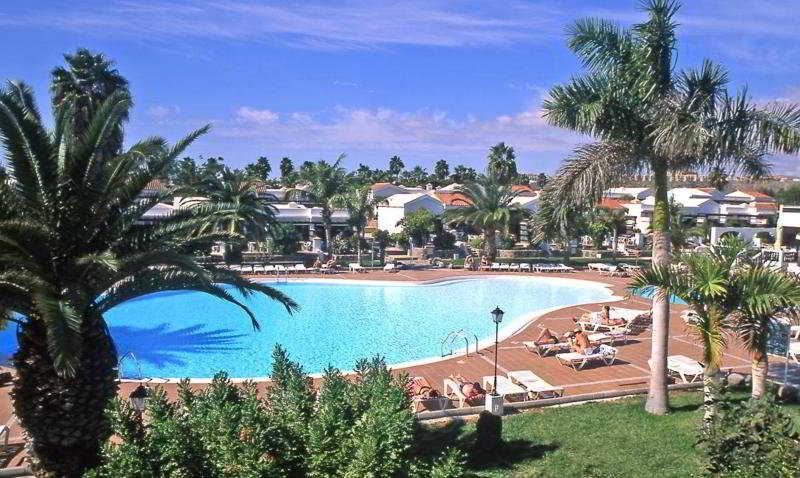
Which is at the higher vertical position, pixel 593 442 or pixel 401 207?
pixel 401 207

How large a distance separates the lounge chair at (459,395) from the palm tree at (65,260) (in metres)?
6.45

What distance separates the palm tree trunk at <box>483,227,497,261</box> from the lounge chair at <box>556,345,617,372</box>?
21.8m

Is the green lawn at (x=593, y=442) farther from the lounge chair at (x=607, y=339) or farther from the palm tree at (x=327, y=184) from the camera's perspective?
the palm tree at (x=327, y=184)

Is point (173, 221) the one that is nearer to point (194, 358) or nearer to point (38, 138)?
point (38, 138)

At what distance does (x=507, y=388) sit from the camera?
12.9m

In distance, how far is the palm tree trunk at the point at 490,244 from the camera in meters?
37.7

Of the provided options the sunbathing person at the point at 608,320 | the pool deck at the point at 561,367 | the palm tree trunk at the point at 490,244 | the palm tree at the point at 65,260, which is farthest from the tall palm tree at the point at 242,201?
the palm tree at the point at 65,260

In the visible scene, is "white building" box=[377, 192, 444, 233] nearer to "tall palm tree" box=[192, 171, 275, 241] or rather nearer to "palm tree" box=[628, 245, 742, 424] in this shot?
"tall palm tree" box=[192, 171, 275, 241]

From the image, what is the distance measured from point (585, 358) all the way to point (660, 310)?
4.85 m

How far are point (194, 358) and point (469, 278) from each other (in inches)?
709

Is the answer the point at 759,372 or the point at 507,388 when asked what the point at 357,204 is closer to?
the point at 507,388

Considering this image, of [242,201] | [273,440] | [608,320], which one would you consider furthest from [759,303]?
[242,201]

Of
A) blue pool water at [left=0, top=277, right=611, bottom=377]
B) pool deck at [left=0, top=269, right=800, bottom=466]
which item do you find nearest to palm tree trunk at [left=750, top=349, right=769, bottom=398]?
pool deck at [left=0, top=269, right=800, bottom=466]

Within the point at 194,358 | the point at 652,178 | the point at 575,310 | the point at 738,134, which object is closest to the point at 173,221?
the point at 652,178
